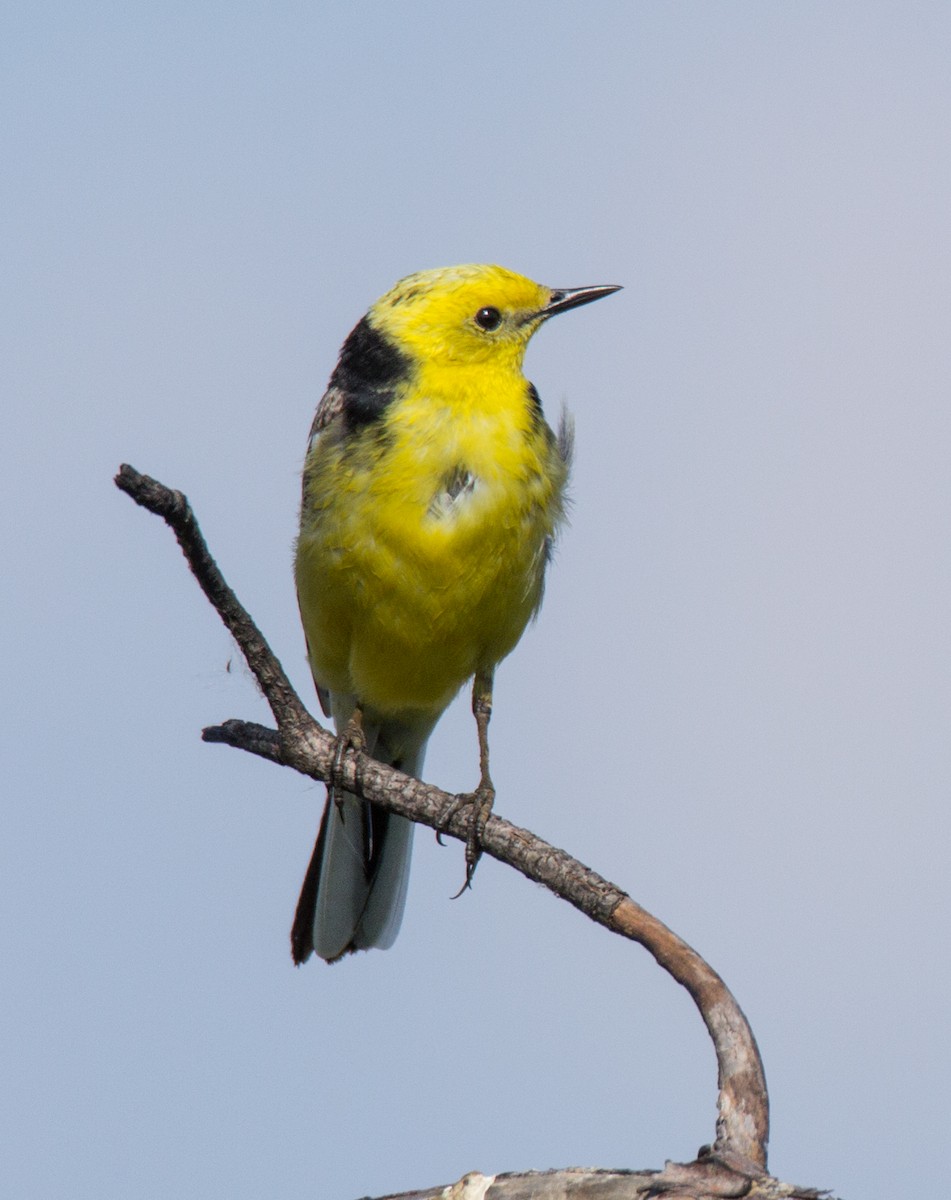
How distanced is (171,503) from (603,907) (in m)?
1.83

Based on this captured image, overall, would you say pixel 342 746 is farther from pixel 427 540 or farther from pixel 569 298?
pixel 569 298

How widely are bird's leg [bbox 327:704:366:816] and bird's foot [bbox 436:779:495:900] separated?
17.3 inches

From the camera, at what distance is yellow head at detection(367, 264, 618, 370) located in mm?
7266

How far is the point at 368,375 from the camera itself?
722 cm

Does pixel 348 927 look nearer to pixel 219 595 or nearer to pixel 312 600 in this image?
pixel 312 600

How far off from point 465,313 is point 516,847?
279cm

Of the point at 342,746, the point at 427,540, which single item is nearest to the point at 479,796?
the point at 342,746

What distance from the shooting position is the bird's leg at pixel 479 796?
5.98m

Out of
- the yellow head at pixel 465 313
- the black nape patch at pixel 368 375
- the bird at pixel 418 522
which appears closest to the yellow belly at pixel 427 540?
the bird at pixel 418 522

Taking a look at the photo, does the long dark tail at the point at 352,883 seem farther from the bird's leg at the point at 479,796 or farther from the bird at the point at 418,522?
the bird's leg at the point at 479,796

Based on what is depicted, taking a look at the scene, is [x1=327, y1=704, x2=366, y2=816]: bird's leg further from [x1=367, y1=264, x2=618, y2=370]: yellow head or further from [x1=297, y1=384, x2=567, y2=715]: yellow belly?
[x1=367, y1=264, x2=618, y2=370]: yellow head

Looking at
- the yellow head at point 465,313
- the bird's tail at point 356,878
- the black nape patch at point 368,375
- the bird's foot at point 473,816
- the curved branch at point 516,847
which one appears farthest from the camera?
the bird's tail at point 356,878

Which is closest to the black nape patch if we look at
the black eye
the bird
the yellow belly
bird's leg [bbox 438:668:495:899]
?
the bird

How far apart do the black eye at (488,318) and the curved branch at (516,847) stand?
207 centimetres
